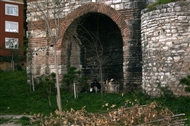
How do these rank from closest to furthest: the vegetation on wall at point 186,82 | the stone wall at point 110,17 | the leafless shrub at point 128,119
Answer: the leafless shrub at point 128,119 → the vegetation on wall at point 186,82 → the stone wall at point 110,17

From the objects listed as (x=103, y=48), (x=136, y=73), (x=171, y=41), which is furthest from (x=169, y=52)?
(x=103, y=48)

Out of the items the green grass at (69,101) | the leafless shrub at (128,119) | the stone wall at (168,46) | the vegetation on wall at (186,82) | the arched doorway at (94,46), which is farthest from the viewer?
the arched doorway at (94,46)

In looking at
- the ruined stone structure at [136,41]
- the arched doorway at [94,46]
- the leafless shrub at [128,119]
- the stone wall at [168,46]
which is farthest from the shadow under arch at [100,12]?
the leafless shrub at [128,119]

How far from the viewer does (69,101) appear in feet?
37.2

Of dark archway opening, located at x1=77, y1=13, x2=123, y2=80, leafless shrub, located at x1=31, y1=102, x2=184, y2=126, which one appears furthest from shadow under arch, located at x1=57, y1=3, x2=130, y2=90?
leafless shrub, located at x1=31, y1=102, x2=184, y2=126

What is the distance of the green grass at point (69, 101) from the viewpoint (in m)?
8.84

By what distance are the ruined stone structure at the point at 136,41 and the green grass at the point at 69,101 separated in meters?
0.47

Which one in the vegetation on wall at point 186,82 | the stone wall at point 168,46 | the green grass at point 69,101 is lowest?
the green grass at point 69,101

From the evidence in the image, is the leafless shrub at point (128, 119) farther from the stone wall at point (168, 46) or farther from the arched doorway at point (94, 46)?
the arched doorway at point (94, 46)

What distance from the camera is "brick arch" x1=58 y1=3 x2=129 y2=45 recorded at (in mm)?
11539

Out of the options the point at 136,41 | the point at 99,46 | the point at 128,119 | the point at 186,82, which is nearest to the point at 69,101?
the point at 136,41

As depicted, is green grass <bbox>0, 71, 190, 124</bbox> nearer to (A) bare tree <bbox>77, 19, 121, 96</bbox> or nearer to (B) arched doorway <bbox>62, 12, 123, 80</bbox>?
(B) arched doorway <bbox>62, 12, 123, 80</bbox>

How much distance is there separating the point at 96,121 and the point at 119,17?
239 inches

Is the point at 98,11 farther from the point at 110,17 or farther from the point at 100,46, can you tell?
the point at 100,46
